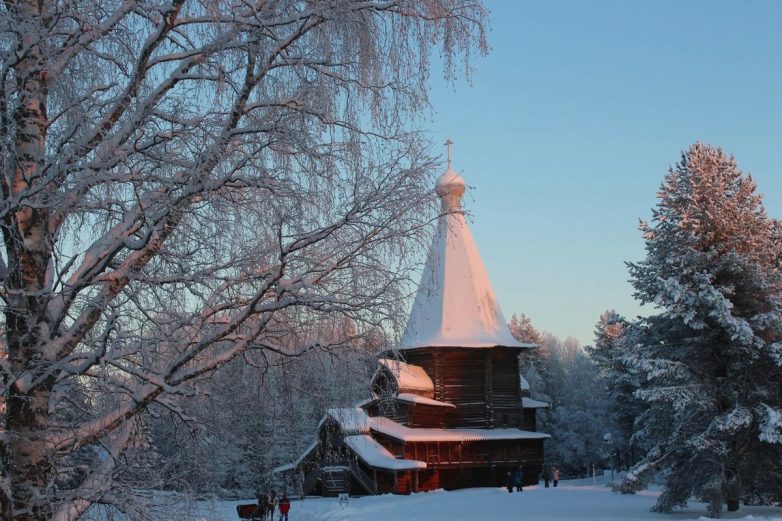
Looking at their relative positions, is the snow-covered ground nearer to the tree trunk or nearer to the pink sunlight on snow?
the pink sunlight on snow

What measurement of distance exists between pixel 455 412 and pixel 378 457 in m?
5.39

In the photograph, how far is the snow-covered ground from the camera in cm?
2116

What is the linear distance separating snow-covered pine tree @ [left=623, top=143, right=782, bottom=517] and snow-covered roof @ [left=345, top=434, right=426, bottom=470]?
10.4 metres

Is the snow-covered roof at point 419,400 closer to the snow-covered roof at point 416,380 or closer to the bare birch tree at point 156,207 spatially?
the snow-covered roof at point 416,380

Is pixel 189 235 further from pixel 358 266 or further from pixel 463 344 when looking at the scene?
pixel 463 344

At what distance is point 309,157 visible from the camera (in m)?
5.29

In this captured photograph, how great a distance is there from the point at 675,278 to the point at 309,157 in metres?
19.9

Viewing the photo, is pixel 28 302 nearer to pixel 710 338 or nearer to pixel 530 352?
pixel 710 338

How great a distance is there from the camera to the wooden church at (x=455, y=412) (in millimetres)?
33000

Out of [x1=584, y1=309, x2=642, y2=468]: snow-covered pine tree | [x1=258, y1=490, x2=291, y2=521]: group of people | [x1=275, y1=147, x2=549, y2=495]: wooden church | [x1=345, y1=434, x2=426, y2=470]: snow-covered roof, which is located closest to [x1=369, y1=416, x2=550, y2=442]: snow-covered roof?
[x1=275, y1=147, x2=549, y2=495]: wooden church

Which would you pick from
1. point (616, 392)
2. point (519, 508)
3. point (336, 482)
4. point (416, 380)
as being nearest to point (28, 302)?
point (519, 508)

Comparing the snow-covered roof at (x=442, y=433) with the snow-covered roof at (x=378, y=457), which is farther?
the snow-covered roof at (x=442, y=433)

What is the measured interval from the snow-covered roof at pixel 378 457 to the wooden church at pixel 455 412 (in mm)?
43

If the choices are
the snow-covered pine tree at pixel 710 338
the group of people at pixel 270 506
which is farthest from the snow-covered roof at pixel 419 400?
the group of people at pixel 270 506
